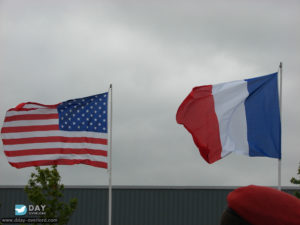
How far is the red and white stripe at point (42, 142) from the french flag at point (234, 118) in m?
4.00

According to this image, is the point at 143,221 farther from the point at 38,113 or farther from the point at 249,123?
the point at 249,123

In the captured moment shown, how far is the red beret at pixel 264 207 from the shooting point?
5.57 ft

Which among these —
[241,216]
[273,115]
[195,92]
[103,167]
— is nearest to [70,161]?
[103,167]

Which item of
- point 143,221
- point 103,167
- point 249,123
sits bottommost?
point 143,221

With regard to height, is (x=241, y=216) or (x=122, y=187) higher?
(x=241, y=216)

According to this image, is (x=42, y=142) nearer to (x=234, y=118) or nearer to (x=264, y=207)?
(x=234, y=118)

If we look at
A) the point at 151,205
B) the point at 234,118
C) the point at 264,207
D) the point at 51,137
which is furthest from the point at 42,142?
the point at 151,205

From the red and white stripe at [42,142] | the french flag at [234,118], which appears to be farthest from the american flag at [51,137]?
the french flag at [234,118]

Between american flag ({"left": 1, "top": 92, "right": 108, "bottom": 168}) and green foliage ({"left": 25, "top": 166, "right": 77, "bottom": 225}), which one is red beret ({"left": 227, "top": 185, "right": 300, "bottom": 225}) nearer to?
american flag ({"left": 1, "top": 92, "right": 108, "bottom": 168})

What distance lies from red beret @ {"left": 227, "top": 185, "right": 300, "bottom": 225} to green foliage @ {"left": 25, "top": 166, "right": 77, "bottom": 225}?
69.7 ft

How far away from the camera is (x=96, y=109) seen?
59.8 ft

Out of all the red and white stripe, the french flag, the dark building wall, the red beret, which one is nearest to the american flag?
the red and white stripe

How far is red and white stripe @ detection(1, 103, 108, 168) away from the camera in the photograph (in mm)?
17141

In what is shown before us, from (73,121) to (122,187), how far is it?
16516 millimetres
